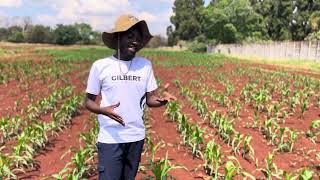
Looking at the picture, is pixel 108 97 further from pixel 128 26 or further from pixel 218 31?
pixel 218 31

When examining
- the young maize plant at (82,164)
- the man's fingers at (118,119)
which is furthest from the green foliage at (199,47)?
→ the man's fingers at (118,119)

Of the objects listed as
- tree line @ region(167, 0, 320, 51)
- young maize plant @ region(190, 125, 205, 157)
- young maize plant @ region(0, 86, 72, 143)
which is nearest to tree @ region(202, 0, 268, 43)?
A: tree line @ region(167, 0, 320, 51)

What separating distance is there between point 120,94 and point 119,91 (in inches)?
0.9

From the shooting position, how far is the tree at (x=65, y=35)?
298ft

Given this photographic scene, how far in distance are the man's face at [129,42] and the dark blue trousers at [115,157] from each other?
65cm

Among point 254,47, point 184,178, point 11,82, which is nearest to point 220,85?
point 11,82

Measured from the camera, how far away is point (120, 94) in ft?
11.1

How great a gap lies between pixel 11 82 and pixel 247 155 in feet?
36.9

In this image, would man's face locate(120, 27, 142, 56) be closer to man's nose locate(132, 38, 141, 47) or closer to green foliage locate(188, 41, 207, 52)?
man's nose locate(132, 38, 141, 47)

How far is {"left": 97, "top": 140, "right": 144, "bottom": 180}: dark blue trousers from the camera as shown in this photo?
3.37 meters

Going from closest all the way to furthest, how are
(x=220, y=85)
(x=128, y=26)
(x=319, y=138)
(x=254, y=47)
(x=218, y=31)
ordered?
(x=128, y=26) < (x=319, y=138) < (x=220, y=85) < (x=254, y=47) < (x=218, y=31)

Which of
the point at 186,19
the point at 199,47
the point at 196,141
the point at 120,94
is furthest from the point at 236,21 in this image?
the point at 120,94

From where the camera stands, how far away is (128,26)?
3.34 meters

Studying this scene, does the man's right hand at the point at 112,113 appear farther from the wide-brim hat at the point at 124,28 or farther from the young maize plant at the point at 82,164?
the young maize plant at the point at 82,164
